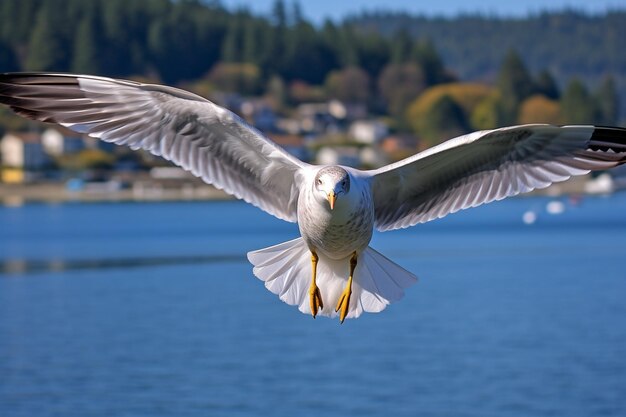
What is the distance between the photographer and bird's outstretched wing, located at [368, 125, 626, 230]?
397 inches

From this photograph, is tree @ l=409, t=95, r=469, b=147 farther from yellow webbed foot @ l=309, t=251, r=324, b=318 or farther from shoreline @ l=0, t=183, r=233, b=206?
yellow webbed foot @ l=309, t=251, r=324, b=318

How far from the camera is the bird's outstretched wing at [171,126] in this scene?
32.9ft

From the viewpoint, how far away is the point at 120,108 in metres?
10.3

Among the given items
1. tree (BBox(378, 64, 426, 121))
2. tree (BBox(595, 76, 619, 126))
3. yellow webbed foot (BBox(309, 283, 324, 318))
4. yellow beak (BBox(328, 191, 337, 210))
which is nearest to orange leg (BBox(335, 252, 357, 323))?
yellow webbed foot (BBox(309, 283, 324, 318))

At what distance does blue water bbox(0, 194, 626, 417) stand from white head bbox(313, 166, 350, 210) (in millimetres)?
8139

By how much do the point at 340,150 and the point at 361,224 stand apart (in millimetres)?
104083

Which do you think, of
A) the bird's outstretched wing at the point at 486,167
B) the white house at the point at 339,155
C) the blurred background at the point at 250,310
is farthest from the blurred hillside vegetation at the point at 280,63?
the bird's outstretched wing at the point at 486,167

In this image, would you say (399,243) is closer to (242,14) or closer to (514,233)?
(514,233)

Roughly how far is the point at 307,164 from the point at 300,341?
43.2 ft

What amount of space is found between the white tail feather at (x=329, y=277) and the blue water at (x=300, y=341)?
6.90m

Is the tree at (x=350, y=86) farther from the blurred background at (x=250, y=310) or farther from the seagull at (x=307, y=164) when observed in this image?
the seagull at (x=307, y=164)

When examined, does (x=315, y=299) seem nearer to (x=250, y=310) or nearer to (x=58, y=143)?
(x=250, y=310)

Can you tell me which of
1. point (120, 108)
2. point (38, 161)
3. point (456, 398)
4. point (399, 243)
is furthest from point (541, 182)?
point (38, 161)

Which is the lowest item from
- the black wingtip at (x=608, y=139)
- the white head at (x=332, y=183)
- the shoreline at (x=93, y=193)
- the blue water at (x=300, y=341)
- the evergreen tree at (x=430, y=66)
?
the blue water at (x=300, y=341)
